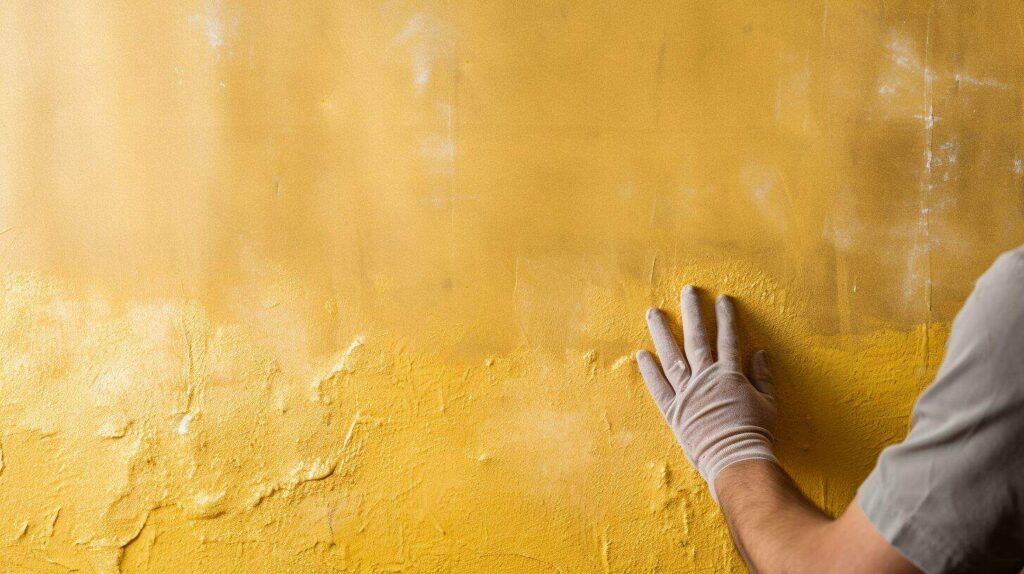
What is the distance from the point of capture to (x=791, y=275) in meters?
1.26

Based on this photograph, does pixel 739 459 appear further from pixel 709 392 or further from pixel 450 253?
pixel 450 253

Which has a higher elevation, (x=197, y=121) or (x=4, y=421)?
(x=197, y=121)

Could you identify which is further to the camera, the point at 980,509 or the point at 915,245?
the point at 915,245

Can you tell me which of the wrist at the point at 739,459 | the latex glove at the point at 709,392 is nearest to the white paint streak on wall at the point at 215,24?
the latex glove at the point at 709,392

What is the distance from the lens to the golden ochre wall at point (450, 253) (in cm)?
125

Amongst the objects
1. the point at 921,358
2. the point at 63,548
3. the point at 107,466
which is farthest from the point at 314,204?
the point at 921,358

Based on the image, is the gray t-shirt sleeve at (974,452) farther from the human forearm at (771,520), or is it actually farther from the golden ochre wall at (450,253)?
the golden ochre wall at (450,253)

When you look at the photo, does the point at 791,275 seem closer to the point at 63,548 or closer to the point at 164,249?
the point at 164,249

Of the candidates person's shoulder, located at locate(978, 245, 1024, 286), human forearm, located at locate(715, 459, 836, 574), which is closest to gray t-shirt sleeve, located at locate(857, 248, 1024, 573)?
person's shoulder, located at locate(978, 245, 1024, 286)

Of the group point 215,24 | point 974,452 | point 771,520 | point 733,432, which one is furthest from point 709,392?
point 215,24

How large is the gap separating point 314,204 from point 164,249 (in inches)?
13.3

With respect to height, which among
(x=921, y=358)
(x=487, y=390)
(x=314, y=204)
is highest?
(x=314, y=204)

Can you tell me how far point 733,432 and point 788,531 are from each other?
0.26 m

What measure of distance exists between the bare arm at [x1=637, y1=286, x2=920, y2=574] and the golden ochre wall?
0.06 meters
